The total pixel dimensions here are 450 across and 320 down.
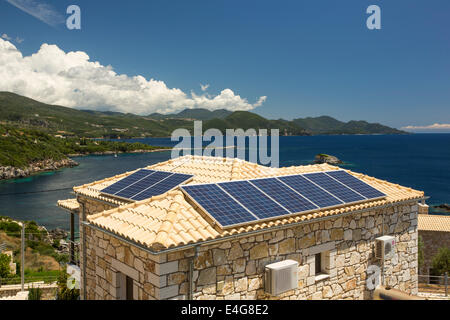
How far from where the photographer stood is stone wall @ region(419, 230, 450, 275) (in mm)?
29672

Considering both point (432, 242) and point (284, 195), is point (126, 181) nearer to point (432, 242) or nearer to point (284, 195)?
point (284, 195)

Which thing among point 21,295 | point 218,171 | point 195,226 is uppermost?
point 218,171

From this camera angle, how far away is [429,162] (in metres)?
128

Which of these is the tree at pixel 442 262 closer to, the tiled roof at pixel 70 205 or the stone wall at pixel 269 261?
the stone wall at pixel 269 261

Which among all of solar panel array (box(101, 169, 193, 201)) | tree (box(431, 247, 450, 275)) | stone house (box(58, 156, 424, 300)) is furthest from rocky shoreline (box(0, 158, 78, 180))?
tree (box(431, 247, 450, 275))

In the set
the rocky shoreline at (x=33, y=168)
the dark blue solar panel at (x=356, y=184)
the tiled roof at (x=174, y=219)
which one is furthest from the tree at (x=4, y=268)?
the rocky shoreline at (x=33, y=168)

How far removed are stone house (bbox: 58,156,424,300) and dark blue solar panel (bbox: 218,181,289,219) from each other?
0.84 feet

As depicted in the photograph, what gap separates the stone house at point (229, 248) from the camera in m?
7.05

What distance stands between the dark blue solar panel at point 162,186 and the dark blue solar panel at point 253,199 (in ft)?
6.39

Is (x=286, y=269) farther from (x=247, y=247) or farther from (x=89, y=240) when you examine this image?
(x=89, y=240)

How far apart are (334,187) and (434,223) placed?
26837 mm

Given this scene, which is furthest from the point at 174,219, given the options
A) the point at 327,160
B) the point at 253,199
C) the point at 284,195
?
the point at 327,160
